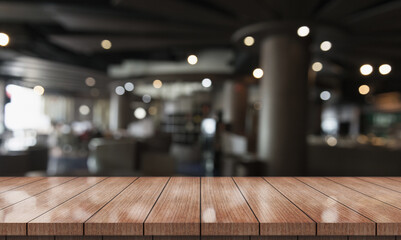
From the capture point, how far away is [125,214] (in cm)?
135

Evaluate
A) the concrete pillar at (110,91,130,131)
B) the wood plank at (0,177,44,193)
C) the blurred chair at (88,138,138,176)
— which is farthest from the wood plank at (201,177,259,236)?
the concrete pillar at (110,91,130,131)

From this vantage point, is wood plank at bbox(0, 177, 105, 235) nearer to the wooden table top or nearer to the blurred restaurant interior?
the wooden table top

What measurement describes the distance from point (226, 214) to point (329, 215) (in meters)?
0.49

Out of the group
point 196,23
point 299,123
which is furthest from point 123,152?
point 299,123

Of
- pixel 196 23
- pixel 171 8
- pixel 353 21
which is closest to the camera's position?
pixel 171 8

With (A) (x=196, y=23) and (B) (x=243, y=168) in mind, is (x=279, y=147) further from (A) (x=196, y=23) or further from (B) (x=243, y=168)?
(A) (x=196, y=23)

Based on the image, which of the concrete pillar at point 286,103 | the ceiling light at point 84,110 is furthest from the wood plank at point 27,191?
the ceiling light at point 84,110

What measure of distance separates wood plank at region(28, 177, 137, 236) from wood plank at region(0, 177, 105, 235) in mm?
44

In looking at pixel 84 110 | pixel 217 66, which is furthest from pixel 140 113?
pixel 217 66

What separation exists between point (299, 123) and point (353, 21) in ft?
6.88

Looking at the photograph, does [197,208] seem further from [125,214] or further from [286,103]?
[286,103]

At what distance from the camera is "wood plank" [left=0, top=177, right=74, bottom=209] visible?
156 cm

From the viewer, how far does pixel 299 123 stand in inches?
213

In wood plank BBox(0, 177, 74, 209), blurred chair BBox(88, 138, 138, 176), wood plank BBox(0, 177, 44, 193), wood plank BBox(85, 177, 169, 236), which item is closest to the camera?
wood plank BBox(85, 177, 169, 236)
